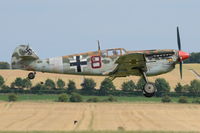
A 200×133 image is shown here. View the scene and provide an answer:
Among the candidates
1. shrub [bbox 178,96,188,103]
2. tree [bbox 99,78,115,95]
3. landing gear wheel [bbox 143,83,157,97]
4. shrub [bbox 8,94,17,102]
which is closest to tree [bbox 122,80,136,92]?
tree [bbox 99,78,115,95]

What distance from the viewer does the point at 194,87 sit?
107 metres

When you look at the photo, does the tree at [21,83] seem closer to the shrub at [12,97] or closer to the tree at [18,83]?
the tree at [18,83]

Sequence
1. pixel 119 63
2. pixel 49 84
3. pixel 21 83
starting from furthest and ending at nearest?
pixel 21 83 → pixel 49 84 → pixel 119 63

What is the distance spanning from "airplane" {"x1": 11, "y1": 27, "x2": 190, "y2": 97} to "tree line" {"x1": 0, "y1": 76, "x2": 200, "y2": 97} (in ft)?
229

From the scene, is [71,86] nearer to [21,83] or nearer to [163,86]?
[21,83]

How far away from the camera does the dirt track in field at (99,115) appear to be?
200 ft

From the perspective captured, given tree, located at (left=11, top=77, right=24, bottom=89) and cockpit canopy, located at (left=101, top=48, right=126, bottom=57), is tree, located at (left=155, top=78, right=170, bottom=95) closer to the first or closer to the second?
tree, located at (left=11, top=77, right=24, bottom=89)

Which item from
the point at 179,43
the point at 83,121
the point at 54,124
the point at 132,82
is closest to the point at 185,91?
the point at 132,82

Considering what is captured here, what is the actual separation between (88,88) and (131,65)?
75.6 metres

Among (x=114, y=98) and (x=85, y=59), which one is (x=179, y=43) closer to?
(x=85, y=59)

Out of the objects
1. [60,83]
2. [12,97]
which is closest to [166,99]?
[60,83]

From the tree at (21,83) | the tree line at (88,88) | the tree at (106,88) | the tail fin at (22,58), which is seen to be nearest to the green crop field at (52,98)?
the tree line at (88,88)

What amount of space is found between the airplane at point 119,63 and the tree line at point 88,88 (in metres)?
69.9

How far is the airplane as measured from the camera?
2852 centimetres
